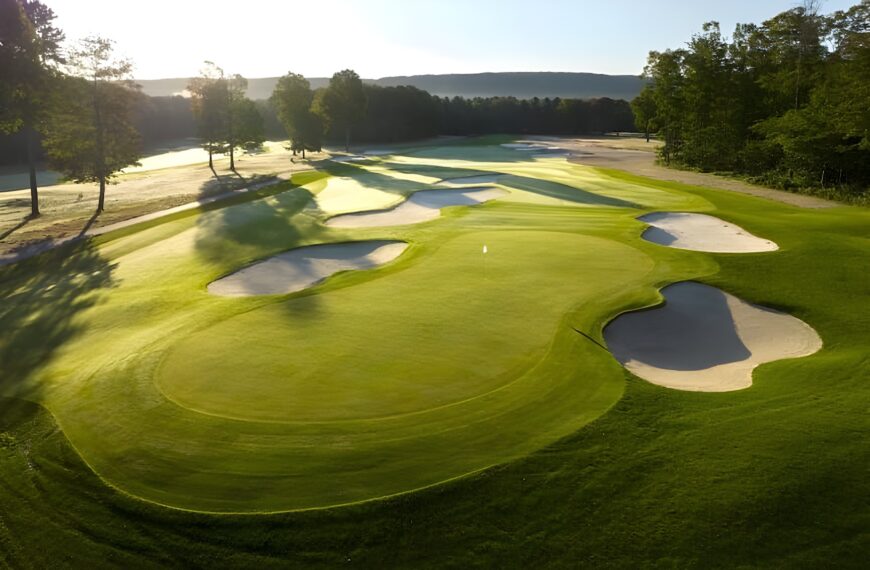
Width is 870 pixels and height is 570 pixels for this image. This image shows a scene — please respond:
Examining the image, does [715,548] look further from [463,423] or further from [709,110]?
[709,110]

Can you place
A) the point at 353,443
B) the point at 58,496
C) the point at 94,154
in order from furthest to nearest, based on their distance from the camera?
the point at 94,154 → the point at 353,443 → the point at 58,496

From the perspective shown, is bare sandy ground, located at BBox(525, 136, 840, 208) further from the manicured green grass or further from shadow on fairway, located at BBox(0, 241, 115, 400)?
shadow on fairway, located at BBox(0, 241, 115, 400)

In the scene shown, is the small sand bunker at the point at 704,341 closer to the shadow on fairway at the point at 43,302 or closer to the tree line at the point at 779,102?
the shadow on fairway at the point at 43,302

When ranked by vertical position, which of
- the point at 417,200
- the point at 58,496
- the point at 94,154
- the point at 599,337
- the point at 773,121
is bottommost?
the point at 58,496

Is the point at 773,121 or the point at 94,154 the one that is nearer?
the point at 94,154

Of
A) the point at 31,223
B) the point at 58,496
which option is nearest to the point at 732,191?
the point at 58,496

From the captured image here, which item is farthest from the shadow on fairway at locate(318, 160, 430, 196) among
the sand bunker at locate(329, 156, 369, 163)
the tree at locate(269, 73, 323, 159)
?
the tree at locate(269, 73, 323, 159)

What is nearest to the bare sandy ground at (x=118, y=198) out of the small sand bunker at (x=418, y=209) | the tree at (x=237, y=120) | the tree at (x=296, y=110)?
the tree at (x=237, y=120)
